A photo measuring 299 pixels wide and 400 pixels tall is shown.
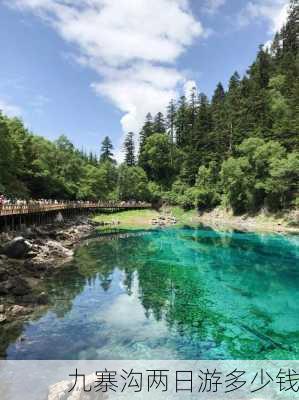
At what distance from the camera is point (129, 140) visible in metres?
120

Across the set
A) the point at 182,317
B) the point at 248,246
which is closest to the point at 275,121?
the point at 248,246

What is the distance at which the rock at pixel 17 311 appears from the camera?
1678 centimetres

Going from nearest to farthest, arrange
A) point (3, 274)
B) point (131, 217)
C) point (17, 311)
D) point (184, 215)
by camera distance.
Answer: point (17, 311), point (3, 274), point (131, 217), point (184, 215)

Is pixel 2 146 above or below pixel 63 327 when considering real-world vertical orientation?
above

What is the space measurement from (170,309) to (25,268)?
1156 centimetres

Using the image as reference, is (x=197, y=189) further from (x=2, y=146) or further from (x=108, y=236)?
(x=2, y=146)

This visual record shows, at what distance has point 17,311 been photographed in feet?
56.1

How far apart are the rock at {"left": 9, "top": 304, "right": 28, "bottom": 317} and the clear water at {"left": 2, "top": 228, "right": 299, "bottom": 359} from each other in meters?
1.06

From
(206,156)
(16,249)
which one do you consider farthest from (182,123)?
(16,249)

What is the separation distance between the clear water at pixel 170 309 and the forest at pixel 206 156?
91.9ft

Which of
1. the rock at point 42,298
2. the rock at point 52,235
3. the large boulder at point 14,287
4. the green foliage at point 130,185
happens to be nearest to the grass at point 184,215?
the green foliage at point 130,185

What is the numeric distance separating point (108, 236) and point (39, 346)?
36654mm

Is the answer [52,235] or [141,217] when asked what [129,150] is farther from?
[52,235]

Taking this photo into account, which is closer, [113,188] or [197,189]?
[197,189]
